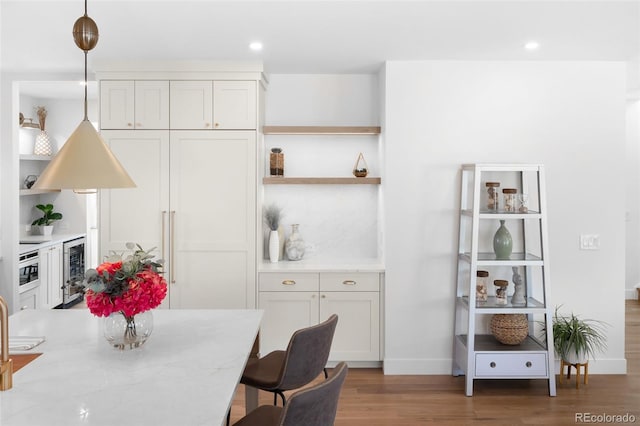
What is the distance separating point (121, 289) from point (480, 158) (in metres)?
2.98

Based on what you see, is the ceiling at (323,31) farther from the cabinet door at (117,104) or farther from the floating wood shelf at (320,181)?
the floating wood shelf at (320,181)

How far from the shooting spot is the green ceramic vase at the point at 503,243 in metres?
4.01

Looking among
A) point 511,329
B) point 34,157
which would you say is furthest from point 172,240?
point 34,157

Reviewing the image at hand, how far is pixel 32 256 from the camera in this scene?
5.56m

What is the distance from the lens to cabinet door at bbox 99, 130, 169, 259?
4.26 meters

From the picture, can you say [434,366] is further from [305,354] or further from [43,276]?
[43,276]

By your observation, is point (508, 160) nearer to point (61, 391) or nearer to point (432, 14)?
point (432, 14)

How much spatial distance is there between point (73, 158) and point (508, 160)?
3204 millimetres

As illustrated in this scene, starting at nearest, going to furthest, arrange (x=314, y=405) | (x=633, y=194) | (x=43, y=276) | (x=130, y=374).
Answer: (x=314, y=405)
(x=130, y=374)
(x=43, y=276)
(x=633, y=194)

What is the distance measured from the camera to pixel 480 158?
4223 millimetres

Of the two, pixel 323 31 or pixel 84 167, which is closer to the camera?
pixel 84 167

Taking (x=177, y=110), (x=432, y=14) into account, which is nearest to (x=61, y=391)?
(x=432, y=14)

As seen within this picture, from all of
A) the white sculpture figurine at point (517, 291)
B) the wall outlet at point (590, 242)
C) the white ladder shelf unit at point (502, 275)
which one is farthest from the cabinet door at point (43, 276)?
the wall outlet at point (590, 242)

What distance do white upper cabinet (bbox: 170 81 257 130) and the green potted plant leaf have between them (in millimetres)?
2840
